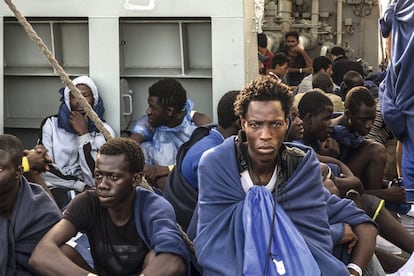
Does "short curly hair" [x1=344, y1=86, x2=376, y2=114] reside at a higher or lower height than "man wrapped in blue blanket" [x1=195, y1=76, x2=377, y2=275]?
higher

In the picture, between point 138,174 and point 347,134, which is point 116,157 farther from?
point 347,134

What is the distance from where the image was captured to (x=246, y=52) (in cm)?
574

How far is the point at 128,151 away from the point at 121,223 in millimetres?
345

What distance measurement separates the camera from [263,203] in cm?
352

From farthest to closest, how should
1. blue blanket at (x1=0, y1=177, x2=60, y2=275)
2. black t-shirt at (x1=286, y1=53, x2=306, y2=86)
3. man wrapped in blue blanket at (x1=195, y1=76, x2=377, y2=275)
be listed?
black t-shirt at (x1=286, y1=53, x2=306, y2=86)
blue blanket at (x1=0, y1=177, x2=60, y2=275)
man wrapped in blue blanket at (x1=195, y1=76, x2=377, y2=275)

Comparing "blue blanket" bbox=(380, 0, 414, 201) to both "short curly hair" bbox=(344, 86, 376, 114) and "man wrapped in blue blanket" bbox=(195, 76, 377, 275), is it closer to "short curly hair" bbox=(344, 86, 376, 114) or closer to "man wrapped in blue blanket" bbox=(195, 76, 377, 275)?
"short curly hair" bbox=(344, 86, 376, 114)

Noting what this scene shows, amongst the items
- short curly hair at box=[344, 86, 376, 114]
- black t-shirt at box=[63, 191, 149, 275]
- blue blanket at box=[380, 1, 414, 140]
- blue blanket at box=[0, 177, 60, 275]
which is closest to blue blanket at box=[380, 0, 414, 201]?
blue blanket at box=[380, 1, 414, 140]

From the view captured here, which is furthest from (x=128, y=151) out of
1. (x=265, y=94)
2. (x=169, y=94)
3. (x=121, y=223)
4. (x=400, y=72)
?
(x=400, y=72)

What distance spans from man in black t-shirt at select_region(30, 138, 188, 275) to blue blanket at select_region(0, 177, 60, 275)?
0.16m

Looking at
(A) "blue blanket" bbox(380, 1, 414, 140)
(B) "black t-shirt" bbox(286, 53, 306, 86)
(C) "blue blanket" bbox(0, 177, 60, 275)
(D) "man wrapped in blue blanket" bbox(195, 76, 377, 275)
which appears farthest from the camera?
(B) "black t-shirt" bbox(286, 53, 306, 86)

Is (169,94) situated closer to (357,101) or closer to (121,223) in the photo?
(357,101)

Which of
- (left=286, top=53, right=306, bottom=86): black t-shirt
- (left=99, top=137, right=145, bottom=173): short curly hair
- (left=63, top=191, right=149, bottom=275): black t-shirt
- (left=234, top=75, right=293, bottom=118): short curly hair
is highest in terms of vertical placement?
(left=286, top=53, right=306, bottom=86): black t-shirt

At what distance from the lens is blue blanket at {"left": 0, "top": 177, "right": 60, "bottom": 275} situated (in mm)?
3789

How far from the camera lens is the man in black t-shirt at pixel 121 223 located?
3.72 m
